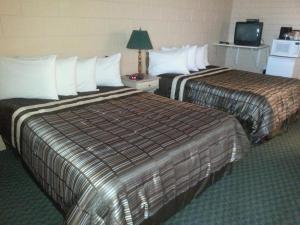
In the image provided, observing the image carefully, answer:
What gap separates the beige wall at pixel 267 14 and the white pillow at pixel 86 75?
3.61 metres

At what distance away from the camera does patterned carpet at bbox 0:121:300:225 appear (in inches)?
70.0

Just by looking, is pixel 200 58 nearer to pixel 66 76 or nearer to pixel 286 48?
pixel 286 48

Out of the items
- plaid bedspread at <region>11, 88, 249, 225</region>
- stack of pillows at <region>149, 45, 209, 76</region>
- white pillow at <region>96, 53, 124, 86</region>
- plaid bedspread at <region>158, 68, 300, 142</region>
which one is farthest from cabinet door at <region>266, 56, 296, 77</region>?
white pillow at <region>96, 53, 124, 86</region>

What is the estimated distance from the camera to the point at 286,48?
4156 mm

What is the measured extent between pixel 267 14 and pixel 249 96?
2.83 meters

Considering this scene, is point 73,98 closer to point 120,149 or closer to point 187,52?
point 120,149

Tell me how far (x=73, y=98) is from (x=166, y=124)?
1.02m

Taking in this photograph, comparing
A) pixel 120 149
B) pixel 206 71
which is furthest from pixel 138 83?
pixel 120 149

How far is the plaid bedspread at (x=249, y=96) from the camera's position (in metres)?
2.67

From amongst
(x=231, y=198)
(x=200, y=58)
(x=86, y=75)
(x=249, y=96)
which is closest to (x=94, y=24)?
(x=86, y=75)

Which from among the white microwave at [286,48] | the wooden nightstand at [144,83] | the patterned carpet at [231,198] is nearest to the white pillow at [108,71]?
the wooden nightstand at [144,83]

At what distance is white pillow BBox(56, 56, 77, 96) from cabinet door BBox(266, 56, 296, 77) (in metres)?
3.46

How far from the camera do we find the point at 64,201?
1486 mm

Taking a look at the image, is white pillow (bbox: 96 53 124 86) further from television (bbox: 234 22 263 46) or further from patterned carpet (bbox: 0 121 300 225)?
television (bbox: 234 22 263 46)
